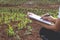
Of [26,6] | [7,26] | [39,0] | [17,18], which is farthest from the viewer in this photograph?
[39,0]

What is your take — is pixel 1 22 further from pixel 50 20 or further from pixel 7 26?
pixel 50 20

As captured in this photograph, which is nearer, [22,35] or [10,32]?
[10,32]

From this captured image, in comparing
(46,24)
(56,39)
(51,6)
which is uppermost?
(46,24)

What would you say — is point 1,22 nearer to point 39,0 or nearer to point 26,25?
point 26,25

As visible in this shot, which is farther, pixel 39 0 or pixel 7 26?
pixel 39 0

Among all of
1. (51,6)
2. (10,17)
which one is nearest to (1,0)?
(51,6)

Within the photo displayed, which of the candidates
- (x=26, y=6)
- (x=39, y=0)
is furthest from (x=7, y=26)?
(x=39, y=0)

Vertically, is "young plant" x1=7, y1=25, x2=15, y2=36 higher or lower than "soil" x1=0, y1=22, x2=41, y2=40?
higher

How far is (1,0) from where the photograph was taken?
9.21 m

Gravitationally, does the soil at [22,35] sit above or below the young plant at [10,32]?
below

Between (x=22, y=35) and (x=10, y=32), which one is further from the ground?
(x=10, y=32)

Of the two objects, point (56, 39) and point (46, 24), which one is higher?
point (46, 24)

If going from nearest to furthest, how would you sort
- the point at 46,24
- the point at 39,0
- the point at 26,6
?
the point at 46,24, the point at 26,6, the point at 39,0

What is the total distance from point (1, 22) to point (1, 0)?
3.10 m
